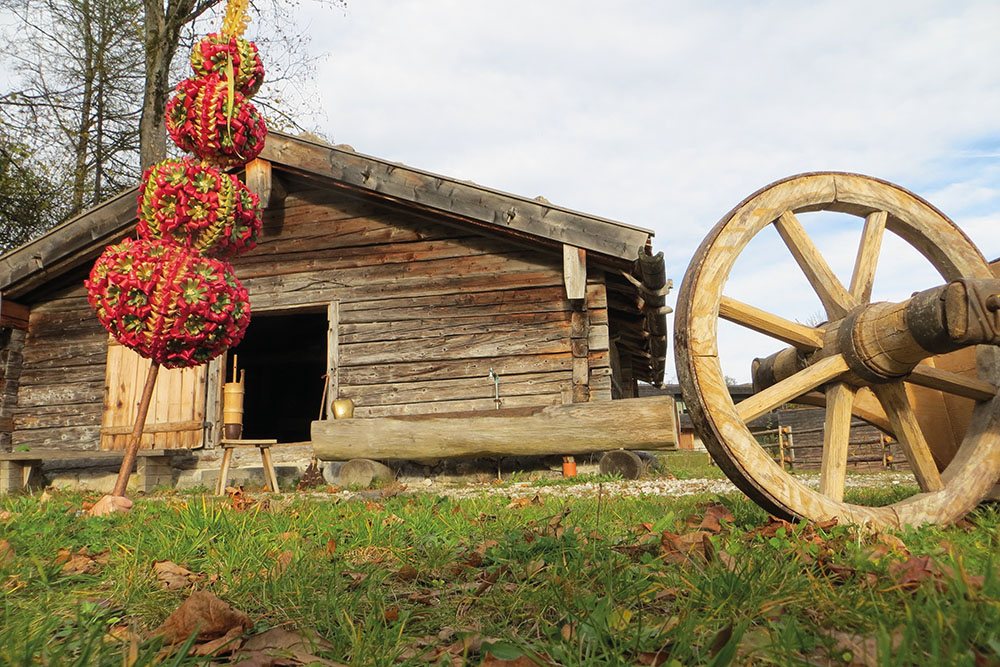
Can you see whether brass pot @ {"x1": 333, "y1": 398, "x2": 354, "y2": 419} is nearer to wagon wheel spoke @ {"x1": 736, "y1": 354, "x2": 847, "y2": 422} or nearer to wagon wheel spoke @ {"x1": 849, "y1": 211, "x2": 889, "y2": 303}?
wagon wheel spoke @ {"x1": 736, "y1": 354, "x2": 847, "y2": 422}

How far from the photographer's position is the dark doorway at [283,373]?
13898mm

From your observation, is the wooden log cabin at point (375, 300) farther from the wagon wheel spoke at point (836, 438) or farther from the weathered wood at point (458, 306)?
the wagon wheel spoke at point (836, 438)

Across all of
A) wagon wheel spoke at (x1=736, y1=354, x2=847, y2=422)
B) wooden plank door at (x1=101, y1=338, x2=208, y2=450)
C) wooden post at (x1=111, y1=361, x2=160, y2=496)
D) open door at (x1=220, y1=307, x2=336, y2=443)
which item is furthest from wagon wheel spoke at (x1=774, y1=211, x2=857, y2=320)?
open door at (x1=220, y1=307, x2=336, y2=443)

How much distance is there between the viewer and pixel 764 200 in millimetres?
2723

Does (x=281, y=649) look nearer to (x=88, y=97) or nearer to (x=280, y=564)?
(x=280, y=564)

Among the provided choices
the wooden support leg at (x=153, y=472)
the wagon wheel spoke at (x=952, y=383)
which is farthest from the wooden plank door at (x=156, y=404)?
the wagon wheel spoke at (x=952, y=383)

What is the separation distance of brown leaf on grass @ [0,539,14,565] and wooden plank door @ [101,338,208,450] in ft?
21.6

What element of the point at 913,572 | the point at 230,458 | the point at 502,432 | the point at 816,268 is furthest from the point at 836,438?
the point at 230,458

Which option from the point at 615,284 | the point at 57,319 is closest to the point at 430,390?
the point at 615,284

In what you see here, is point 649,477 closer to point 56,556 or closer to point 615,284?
point 615,284

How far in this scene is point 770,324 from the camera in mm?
2816

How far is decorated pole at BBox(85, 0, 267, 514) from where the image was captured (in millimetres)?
4645

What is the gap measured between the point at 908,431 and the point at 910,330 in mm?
657

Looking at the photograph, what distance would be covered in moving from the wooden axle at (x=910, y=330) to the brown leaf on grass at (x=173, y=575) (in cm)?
250
